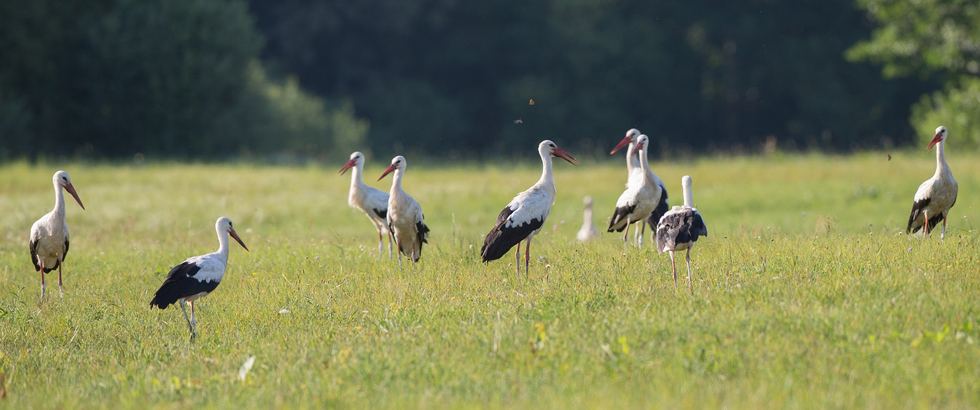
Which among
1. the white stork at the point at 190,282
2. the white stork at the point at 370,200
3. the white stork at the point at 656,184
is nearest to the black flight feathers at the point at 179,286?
the white stork at the point at 190,282

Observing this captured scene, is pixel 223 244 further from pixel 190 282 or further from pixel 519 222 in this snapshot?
pixel 519 222

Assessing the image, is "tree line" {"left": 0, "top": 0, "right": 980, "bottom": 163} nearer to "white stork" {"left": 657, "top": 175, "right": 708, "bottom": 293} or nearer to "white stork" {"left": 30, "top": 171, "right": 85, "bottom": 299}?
Result: "white stork" {"left": 30, "top": 171, "right": 85, "bottom": 299}

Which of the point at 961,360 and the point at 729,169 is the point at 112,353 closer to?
the point at 961,360

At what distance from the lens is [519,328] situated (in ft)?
23.0

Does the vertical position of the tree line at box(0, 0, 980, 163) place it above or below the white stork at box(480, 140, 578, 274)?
above

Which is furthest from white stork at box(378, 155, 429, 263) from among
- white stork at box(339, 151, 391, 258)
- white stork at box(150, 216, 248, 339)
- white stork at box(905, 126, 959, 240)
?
white stork at box(905, 126, 959, 240)

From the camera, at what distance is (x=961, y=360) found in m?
5.77

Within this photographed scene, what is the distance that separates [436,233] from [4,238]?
724 cm

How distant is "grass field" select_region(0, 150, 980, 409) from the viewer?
5824mm

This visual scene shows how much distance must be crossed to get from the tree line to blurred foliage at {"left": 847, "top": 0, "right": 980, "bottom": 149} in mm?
5317

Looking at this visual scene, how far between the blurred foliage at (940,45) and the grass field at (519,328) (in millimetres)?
21271

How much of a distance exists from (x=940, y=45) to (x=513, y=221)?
83.6ft

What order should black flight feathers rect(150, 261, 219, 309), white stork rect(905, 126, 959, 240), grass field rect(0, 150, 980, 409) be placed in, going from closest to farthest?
grass field rect(0, 150, 980, 409)
black flight feathers rect(150, 261, 219, 309)
white stork rect(905, 126, 959, 240)

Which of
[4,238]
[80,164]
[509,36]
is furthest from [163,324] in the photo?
[509,36]
